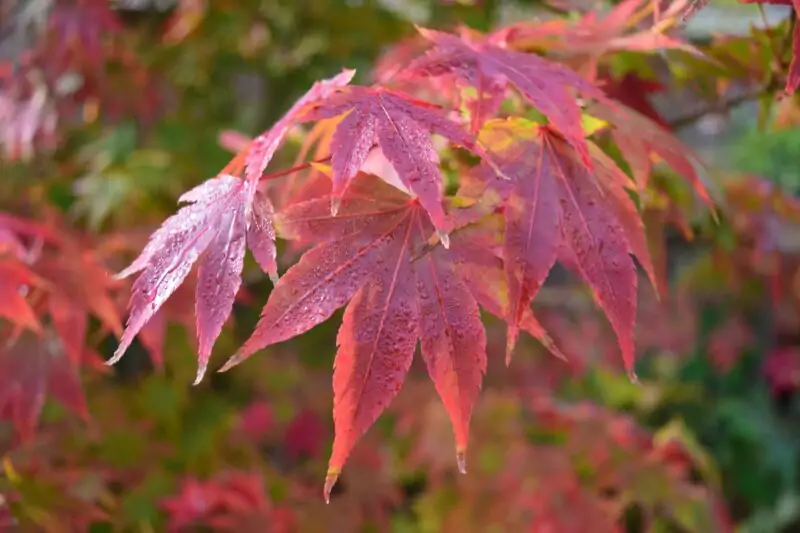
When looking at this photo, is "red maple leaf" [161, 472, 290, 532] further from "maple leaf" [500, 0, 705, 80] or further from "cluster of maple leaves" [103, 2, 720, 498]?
"maple leaf" [500, 0, 705, 80]

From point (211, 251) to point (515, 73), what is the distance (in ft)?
0.82

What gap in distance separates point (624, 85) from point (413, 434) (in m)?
0.69

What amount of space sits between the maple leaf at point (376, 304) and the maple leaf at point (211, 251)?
2cm

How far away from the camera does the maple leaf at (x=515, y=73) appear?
521mm

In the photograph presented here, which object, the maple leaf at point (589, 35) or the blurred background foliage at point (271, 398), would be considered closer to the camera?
the maple leaf at point (589, 35)

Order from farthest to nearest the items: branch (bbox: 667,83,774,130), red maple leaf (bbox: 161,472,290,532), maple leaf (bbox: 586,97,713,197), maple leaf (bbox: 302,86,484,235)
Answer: red maple leaf (bbox: 161,472,290,532)
branch (bbox: 667,83,774,130)
maple leaf (bbox: 586,97,713,197)
maple leaf (bbox: 302,86,484,235)

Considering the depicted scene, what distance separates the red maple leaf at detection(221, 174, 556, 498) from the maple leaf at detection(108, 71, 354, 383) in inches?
0.9

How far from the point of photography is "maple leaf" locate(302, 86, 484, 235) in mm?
462

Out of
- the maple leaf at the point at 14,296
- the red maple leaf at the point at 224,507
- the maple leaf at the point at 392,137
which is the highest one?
the maple leaf at the point at 392,137

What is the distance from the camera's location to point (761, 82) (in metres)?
0.78

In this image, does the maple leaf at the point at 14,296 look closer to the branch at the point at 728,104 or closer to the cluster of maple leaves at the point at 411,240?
the cluster of maple leaves at the point at 411,240

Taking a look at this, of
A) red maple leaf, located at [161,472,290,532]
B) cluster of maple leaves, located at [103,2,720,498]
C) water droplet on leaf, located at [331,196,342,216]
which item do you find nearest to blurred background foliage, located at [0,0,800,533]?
red maple leaf, located at [161,472,290,532]

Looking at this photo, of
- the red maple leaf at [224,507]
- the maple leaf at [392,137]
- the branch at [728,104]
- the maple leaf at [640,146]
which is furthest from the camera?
the red maple leaf at [224,507]

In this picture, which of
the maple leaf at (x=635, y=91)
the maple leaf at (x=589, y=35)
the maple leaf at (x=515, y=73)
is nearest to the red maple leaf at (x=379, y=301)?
the maple leaf at (x=515, y=73)
